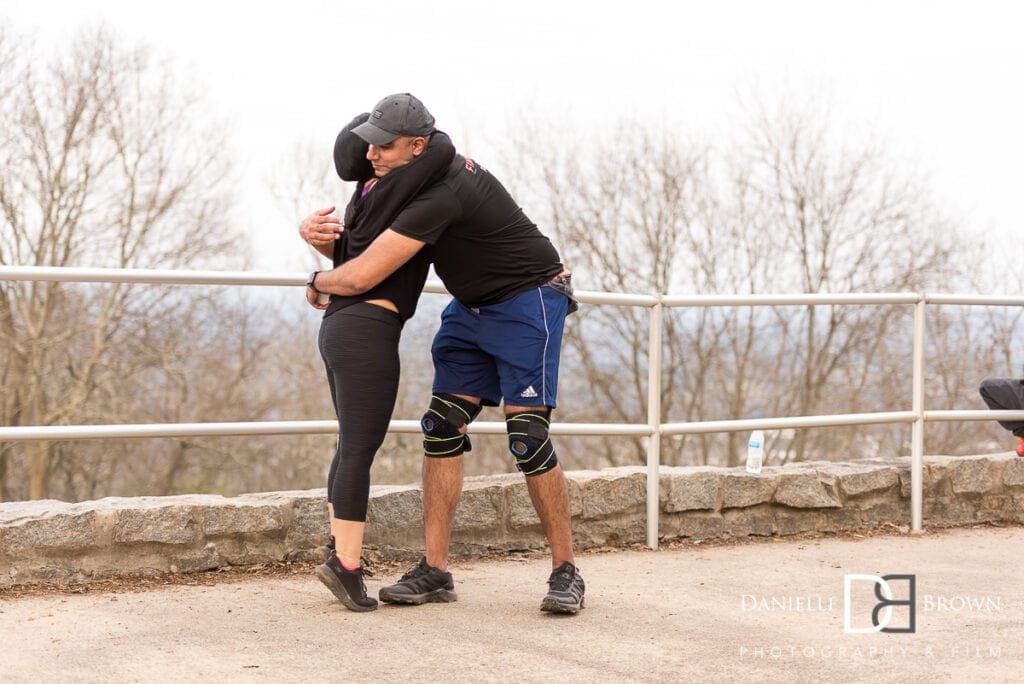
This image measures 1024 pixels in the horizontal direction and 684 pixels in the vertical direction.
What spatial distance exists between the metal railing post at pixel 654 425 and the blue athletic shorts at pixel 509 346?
133 centimetres

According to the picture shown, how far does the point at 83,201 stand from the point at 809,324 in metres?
17.7

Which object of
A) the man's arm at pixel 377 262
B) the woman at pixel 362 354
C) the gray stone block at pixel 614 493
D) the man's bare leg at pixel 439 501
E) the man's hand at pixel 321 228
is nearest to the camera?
the man's arm at pixel 377 262

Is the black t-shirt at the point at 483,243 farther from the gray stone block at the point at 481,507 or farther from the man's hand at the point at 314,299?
the gray stone block at the point at 481,507

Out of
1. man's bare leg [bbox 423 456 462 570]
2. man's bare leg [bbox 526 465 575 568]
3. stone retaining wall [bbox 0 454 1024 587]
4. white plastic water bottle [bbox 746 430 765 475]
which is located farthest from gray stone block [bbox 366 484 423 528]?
white plastic water bottle [bbox 746 430 765 475]

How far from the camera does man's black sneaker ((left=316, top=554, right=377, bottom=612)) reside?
3785 millimetres

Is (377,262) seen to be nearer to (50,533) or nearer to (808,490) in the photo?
(50,533)


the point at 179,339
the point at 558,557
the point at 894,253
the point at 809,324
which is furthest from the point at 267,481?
the point at 894,253

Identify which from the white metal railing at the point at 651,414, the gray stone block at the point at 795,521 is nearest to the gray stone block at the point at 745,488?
the gray stone block at the point at 795,521

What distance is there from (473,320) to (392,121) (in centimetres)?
74

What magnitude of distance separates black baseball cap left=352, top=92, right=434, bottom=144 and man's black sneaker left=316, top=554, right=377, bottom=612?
54.2 inches

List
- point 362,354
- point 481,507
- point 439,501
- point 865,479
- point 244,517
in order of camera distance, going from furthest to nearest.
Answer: point 865,479
point 481,507
point 244,517
point 439,501
point 362,354

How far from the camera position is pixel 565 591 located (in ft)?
12.7

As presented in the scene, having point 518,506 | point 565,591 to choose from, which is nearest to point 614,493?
point 518,506

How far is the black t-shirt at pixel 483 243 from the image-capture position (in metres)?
3.77
